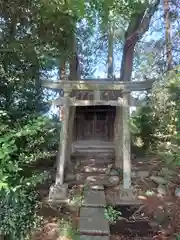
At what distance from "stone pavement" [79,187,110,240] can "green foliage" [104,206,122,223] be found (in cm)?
8

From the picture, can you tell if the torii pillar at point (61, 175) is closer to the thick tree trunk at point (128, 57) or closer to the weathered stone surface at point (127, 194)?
the weathered stone surface at point (127, 194)

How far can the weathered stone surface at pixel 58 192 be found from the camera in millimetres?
5629

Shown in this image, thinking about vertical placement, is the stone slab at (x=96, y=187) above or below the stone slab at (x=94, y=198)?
above

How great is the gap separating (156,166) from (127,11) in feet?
14.5

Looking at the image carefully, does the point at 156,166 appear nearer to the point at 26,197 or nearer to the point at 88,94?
the point at 88,94

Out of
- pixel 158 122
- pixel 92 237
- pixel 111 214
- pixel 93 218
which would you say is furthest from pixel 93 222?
pixel 158 122

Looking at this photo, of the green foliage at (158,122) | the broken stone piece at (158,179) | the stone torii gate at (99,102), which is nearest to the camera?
the stone torii gate at (99,102)

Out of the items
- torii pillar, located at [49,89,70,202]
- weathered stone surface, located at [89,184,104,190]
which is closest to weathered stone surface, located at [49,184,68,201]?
torii pillar, located at [49,89,70,202]

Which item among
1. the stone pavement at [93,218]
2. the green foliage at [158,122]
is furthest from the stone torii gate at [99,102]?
the green foliage at [158,122]

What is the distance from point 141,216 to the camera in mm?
5109

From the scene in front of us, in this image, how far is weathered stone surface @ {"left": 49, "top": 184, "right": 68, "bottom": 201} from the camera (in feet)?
18.5

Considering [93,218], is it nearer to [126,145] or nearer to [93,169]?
[126,145]

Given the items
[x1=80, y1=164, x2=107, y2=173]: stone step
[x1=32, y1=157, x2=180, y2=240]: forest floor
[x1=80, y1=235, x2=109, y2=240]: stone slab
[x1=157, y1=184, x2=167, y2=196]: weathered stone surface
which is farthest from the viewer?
[x1=80, y1=164, x2=107, y2=173]: stone step

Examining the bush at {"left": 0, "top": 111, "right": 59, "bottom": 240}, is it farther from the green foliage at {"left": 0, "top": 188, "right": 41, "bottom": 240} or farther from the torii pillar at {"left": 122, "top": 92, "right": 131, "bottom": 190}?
the torii pillar at {"left": 122, "top": 92, "right": 131, "bottom": 190}
